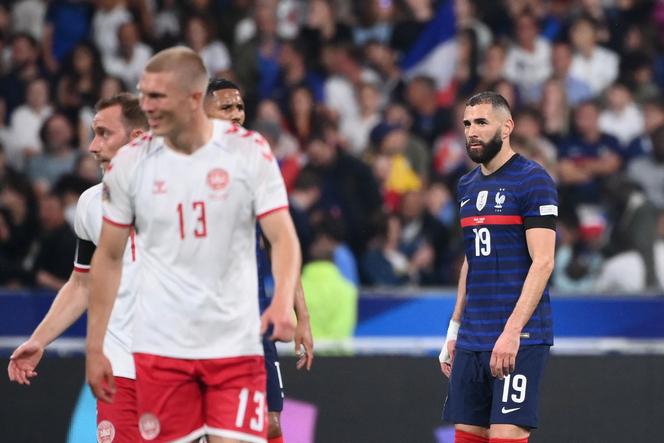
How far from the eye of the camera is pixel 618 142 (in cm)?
1342

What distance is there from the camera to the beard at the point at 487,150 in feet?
22.9

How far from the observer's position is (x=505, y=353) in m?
6.57

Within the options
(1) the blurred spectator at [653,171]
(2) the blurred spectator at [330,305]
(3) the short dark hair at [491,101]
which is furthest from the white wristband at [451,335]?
(1) the blurred spectator at [653,171]

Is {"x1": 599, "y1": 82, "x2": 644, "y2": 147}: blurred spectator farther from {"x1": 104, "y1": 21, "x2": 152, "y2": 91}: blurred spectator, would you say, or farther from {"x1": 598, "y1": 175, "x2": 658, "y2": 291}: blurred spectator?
{"x1": 104, "y1": 21, "x2": 152, "y2": 91}: blurred spectator

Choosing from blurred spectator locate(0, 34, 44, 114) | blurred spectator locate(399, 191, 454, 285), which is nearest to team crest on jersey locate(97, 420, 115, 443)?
blurred spectator locate(399, 191, 454, 285)

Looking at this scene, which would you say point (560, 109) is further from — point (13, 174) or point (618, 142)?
point (13, 174)

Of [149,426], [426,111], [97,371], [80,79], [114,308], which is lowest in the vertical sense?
[149,426]

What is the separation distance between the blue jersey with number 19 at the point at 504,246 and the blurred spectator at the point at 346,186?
518 cm

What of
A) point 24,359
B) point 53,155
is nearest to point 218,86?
point 24,359

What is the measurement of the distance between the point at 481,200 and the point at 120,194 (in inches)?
89.2

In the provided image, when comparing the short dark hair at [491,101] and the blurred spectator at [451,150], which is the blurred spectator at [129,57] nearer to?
the blurred spectator at [451,150]

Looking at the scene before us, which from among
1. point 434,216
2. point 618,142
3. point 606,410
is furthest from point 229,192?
point 618,142

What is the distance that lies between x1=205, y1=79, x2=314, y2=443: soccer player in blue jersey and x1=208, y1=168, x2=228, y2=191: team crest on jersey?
1.37 meters

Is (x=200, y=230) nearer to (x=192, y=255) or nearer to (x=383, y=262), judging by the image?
(x=192, y=255)
